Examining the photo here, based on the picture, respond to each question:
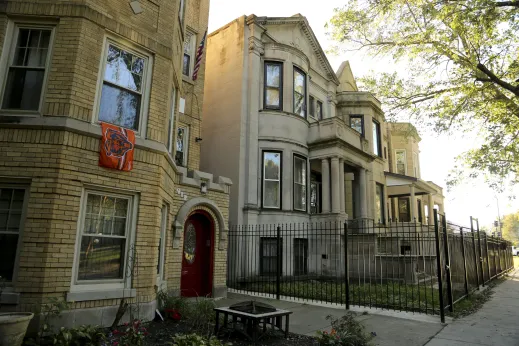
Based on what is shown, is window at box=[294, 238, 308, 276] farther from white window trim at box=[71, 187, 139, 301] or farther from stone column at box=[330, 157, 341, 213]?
white window trim at box=[71, 187, 139, 301]

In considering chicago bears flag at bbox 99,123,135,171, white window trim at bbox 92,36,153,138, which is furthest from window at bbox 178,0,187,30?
chicago bears flag at bbox 99,123,135,171

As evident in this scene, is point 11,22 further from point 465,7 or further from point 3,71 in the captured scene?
point 465,7

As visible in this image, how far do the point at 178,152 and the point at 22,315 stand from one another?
826 cm

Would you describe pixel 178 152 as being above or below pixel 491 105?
below

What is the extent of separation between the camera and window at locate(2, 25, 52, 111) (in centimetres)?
668

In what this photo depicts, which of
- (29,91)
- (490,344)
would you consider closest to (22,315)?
(29,91)

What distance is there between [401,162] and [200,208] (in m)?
26.1

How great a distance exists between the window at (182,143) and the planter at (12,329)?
8.29m

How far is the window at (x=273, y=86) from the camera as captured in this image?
15688 millimetres

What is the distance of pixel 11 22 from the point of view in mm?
6805

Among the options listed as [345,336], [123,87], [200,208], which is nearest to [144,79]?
[123,87]

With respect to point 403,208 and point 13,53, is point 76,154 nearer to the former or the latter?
point 13,53

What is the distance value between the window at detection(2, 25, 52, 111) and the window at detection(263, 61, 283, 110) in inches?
384

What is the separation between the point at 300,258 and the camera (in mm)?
14945
